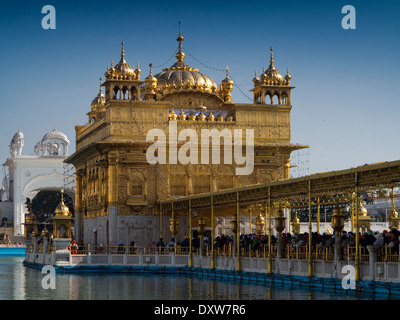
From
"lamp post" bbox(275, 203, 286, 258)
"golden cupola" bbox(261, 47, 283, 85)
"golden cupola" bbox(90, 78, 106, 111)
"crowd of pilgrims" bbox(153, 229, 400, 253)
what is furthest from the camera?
"golden cupola" bbox(90, 78, 106, 111)

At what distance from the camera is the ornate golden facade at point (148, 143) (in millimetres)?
41969

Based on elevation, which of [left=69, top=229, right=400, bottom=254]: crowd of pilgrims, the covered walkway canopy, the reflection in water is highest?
the covered walkway canopy

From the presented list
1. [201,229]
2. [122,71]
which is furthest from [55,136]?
[201,229]

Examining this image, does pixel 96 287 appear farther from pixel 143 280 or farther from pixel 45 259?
pixel 45 259

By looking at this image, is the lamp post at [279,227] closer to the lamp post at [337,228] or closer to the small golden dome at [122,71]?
the lamp post at [337,228]

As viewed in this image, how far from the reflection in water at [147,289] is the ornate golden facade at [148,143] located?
834cm

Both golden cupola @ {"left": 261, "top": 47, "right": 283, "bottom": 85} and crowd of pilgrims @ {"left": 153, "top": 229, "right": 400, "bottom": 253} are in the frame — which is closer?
crowd of pilgrims @ {"left": 153, "top": 229, "right": 400, "bottom": 253}

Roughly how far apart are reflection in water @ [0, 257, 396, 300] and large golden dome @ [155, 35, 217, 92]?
14199 millimetres

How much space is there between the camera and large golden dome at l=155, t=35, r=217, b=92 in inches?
1796

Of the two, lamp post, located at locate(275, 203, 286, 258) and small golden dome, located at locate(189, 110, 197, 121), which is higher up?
small golden dome, located at locate(189, 110, 197, 121)

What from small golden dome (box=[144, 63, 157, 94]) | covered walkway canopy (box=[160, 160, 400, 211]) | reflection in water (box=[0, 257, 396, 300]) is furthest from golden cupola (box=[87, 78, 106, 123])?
reflection in water (box=[0, 257, 396, 300])

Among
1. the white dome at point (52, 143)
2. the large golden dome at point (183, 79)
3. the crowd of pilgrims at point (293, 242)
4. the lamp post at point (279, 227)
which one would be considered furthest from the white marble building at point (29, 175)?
→ the lamp post at point (279, 227)

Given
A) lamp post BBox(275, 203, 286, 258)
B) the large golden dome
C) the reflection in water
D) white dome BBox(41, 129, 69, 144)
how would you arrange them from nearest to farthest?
the reflection in water → lamp post BBox(275, 203, 286, 258) → the large golden dome → white dome BBox(41, 129, 69, 144)

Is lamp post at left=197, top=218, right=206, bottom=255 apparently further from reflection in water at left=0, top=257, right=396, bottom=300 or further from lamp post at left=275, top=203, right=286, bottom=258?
lamp post at left=275, top=203, right=286, bottom=258
